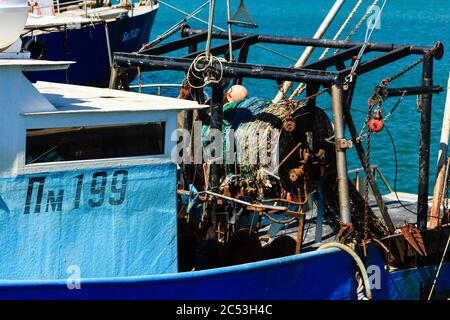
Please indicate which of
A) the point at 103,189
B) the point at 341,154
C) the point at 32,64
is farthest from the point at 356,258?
the point at 32,64

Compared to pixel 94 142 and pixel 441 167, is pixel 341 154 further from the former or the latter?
pixel 94 142

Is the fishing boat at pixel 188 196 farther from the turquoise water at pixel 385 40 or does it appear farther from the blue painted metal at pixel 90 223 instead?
the turquoise water at pixel 385 40

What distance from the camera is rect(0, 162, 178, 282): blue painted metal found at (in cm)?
908

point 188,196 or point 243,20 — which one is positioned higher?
point 243,20

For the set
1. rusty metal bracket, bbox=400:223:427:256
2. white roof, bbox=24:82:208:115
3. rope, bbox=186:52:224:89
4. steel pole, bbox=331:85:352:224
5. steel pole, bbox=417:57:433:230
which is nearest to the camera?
white roof, bbox=24:82:208:115

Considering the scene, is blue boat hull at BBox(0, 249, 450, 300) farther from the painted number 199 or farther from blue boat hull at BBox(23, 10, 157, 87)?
blue boat hull at BBox(23, 10, 157, 87)

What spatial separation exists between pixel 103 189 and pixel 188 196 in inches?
58.2

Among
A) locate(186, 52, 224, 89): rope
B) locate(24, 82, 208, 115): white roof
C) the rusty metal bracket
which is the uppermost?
locate(186, 52, 224, 89): rope

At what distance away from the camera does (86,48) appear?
34.1 m

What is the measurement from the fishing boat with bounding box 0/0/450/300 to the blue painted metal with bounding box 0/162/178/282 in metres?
0.01

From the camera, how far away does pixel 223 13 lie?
68.2 metres

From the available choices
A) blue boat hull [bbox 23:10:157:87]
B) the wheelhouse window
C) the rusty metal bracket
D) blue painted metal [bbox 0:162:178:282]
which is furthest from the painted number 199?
blue boat hull [bbox 23:10:157:87]

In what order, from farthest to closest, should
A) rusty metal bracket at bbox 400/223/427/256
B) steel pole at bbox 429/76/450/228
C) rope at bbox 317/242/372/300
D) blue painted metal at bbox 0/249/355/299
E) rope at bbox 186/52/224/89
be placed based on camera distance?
steel pole at bbox 429/76/450/228
rusty metal bracket at bbox 400/223/427/256
rope at bbox 186/52/224/89
rope at bbox 317/242/372/300
blue painted metal at bbox 0/249/355/299
